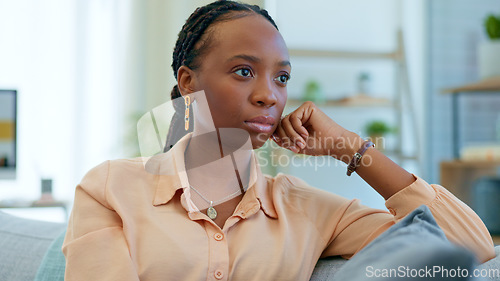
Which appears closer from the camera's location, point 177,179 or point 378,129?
point 177,179

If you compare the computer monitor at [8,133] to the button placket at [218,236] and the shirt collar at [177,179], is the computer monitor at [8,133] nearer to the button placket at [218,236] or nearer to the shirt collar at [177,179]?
the shirt collar at [177,179]

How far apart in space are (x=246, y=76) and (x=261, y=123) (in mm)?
100

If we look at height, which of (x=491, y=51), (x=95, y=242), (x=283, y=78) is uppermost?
(x=491, y=51)

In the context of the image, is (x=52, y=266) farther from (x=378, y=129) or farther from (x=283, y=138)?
(x=378, y=129)

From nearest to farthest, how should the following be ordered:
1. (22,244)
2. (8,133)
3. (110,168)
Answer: (110,168) → (22,244) → (8,133)

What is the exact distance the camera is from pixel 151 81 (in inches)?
130

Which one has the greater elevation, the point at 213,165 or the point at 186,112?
the point at 186,112

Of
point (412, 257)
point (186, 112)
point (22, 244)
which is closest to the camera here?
point (412, 257)

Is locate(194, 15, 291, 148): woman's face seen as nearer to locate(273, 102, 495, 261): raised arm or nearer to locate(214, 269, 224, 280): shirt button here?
locate(273, 102, 495, 261): raised arm

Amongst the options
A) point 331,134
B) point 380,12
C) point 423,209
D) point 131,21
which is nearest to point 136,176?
point 331,134

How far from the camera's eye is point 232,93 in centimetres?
103

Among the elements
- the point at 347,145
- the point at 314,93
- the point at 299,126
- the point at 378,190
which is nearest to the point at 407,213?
the point at 378,190

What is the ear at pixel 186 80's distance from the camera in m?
1.12

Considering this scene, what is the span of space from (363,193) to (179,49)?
7.77 feet
